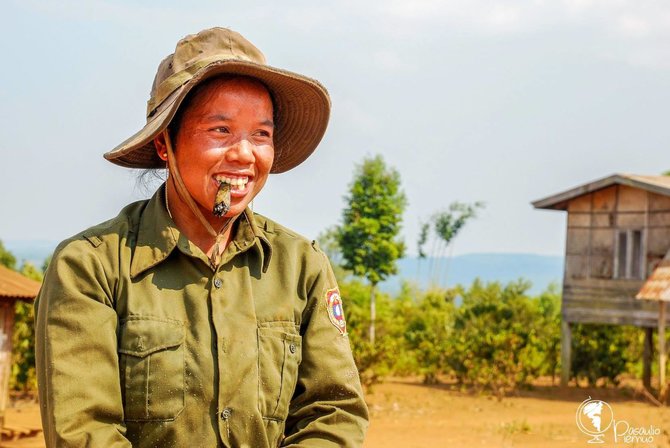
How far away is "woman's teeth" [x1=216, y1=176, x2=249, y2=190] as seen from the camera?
2.67 meters

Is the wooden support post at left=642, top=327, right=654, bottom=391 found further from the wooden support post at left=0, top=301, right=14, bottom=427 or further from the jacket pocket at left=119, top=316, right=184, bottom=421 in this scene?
the jacket pocket at left=119, top=316, right=184, bottom=421

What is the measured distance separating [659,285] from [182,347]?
51.2ft

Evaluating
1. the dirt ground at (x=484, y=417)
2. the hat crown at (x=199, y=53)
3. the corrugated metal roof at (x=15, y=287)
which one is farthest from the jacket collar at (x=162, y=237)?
the corrugated metal roof at (x=15, y=287)

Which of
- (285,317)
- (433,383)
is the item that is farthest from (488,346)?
(285,317)

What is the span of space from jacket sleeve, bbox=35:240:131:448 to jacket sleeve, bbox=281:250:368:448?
0.50 meters

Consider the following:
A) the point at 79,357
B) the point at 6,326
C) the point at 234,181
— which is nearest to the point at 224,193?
the point at 234,181

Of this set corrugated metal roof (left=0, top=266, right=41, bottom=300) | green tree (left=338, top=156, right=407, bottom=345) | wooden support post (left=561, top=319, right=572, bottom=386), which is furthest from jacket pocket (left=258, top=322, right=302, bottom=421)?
green tree (left=338, top=156, right=407, bottom=345)

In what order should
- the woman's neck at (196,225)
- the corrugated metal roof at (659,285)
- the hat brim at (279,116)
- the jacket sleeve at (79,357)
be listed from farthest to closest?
the corrugated metal roof at (659,285) → the woman's neck at (196,225) → the hat brim at (279,116) → the jacket sleeve at (79,357)

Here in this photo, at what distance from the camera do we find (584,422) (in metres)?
13.4

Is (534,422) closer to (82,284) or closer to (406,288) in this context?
(82,284)

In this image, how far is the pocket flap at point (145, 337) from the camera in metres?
2.50

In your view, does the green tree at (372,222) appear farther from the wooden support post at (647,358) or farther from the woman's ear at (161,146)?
the woman's ear at (161,146)

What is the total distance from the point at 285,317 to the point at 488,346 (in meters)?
15.5

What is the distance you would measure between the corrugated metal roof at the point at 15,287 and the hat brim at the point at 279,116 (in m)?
9.15
